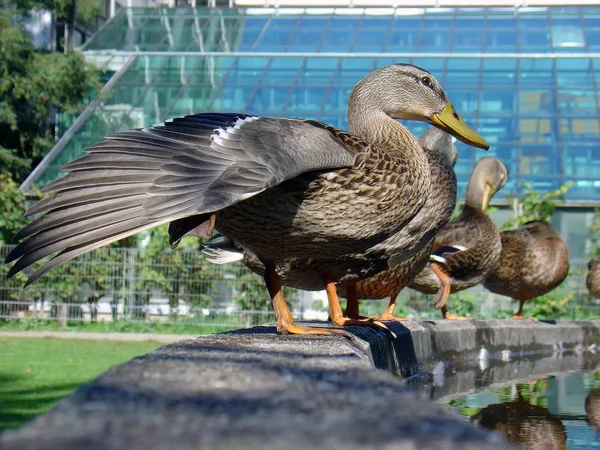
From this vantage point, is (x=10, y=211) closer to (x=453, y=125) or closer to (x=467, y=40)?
(x=453, y=125)

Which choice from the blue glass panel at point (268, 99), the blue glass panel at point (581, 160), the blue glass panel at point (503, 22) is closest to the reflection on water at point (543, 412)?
the blue glass panel at point (581, 160)

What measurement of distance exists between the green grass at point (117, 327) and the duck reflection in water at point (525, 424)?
31.4 ft

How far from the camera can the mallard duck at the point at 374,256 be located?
4.66 meters

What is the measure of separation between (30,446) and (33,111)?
23995mm

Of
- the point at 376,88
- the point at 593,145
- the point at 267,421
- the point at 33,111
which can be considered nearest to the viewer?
the point at 267,421

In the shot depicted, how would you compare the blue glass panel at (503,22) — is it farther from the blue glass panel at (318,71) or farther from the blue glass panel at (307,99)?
the blue glass panel at (307,99)

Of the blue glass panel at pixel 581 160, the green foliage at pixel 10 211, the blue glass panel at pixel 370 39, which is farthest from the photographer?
the blue glass panel at pixel 370 39

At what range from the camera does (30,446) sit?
124 cm

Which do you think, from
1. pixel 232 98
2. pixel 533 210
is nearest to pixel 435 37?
pixel 232 98

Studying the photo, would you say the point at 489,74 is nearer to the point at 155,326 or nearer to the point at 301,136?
the point at 155,326

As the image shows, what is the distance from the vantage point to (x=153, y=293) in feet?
47.1

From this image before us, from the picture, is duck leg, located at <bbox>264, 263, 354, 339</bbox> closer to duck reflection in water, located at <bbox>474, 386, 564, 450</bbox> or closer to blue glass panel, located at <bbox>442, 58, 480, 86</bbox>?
duck reflection in water, located at <bbox>474, 386, 564, 450</bbox>

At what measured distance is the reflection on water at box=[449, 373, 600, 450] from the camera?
3.36 m

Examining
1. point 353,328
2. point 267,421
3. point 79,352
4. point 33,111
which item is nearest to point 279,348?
point 353,328
